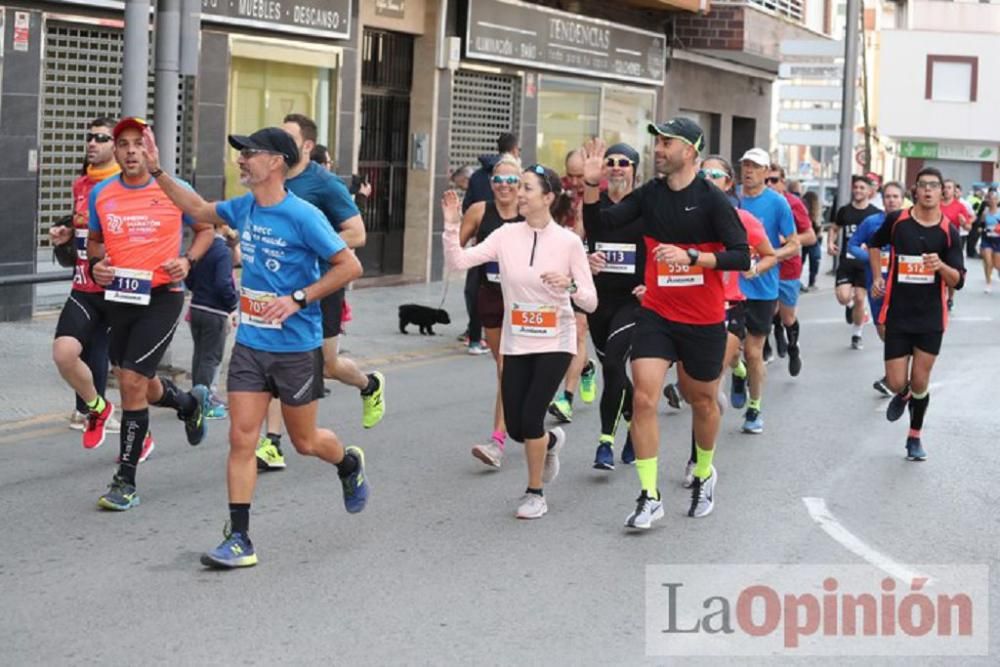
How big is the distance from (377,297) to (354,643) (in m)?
14.6

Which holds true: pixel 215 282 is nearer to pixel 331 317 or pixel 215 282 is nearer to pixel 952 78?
pixel 331 317

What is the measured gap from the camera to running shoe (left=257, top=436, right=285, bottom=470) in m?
9.89

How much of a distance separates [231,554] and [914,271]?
5507 mm

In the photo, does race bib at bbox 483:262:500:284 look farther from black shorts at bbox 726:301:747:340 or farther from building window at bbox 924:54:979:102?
building window at bbox 924:54:979:102

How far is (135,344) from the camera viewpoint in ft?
29.5

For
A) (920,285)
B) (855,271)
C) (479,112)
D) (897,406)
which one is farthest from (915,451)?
(479,112)

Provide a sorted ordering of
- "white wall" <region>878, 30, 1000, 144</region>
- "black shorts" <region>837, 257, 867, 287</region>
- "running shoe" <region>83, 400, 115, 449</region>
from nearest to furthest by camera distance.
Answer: "running shoe" <region>83, 400, 115, 449</region>, "black shorts" <region>837, 257, 867, 287</region>, "white wall" <region>878, 30, 1000, 144</region>

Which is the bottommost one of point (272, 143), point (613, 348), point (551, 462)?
point (551, 462)

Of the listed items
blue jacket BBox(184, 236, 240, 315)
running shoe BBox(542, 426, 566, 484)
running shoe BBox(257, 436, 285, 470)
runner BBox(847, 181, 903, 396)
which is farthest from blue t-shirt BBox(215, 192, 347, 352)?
runner BBox(847, 181, 903, 396)

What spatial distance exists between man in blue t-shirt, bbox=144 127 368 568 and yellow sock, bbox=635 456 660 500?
167 cm

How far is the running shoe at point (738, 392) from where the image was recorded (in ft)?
42.8

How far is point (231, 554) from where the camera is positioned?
748 centimetres

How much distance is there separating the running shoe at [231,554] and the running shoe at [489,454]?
274cm

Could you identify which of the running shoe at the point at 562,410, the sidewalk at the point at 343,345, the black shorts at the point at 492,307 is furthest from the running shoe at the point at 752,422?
the sidewalk at the point at 343,345
